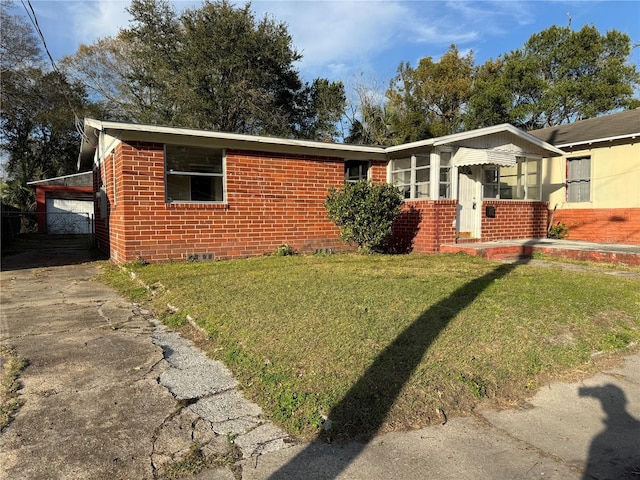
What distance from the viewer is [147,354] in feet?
13.0

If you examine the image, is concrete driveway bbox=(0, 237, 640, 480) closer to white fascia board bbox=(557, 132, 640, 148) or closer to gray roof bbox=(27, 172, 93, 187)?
white fascia board bbox=(557, 132, 640, 148)

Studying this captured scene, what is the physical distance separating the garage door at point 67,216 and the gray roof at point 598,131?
2385 centimetres

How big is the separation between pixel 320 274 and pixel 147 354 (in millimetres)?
3664

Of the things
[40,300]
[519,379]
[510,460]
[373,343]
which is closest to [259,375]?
[373,343]

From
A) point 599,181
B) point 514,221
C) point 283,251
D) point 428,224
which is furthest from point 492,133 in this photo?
point 283,251

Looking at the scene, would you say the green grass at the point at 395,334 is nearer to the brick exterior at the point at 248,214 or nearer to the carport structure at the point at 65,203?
the brick exterior at the point at 248,214

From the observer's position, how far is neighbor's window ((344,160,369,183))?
12508mm

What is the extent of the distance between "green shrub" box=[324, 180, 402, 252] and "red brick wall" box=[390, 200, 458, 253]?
3.13ft

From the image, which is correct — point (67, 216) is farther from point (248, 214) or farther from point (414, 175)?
point (414, 175)

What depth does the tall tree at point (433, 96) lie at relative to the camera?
2881 cm

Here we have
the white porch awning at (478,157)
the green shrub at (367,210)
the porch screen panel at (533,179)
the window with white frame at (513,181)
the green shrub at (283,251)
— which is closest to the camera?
the green shrub at (367,210)

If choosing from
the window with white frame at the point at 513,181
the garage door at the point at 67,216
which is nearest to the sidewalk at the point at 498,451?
the window with white frame at the point at 513,181

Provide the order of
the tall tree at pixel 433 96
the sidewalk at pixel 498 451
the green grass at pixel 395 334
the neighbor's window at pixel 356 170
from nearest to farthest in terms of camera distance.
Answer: the sidewalk at pixel 498 451 < the green grass at pixel 395 334 < the neighbor's window at pixel 356 170 < the tall tree at pixel 433 96

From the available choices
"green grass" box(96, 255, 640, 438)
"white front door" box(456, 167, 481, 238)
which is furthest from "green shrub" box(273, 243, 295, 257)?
"white front door" box(456, 167, 481, 238)
